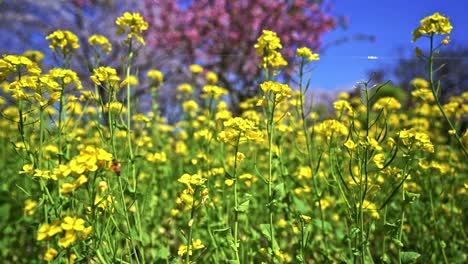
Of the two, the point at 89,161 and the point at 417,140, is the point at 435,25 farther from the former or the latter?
the point at 89,161

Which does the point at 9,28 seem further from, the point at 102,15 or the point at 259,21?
the point at 259,21

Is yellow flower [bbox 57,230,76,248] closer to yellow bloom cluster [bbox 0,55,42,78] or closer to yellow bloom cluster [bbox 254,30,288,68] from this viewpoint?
yellow bloom cluster [bbox 0,55,42,78]

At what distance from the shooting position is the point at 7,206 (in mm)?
812

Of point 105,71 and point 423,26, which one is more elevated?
point 423,26

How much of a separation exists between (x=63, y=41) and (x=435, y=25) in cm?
148

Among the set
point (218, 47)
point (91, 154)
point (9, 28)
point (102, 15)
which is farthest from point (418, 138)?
point (102, 15)

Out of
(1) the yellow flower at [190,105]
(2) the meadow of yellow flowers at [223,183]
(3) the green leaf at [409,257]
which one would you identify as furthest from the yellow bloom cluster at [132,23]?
(3) the green leaf at [409,257]

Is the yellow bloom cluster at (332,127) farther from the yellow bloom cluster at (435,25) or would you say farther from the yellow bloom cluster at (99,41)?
the yellow bloom cluster at (99,41)

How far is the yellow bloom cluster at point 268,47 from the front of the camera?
1.69m

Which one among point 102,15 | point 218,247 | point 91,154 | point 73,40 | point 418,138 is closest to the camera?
point 91,154

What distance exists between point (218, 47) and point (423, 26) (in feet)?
22.7

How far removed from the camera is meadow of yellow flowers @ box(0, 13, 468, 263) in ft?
4.03

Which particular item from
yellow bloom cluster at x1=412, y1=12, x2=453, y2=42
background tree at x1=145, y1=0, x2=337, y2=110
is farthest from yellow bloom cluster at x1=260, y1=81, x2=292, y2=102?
background tree at x1=145, y1=0, x2=337, y2=110

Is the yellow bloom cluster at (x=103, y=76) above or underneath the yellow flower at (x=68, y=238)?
above
